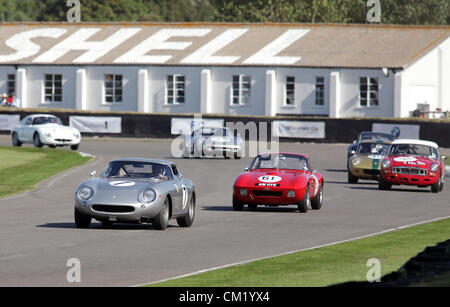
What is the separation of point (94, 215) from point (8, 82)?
54.7 meters

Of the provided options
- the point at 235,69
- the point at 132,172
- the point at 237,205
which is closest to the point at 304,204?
the point at 237,205

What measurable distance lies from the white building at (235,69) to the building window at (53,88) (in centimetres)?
7

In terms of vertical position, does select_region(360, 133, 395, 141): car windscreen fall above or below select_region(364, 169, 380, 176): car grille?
above

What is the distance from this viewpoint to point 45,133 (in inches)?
1672

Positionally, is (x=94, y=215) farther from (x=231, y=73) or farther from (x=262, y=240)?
(x=231, y=73)

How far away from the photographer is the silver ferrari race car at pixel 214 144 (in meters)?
39.9

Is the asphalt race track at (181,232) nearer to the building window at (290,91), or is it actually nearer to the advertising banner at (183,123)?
the advertising banner at (183,123)

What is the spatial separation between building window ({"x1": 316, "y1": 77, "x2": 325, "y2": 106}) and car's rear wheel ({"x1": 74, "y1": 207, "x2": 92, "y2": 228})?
48.3 m

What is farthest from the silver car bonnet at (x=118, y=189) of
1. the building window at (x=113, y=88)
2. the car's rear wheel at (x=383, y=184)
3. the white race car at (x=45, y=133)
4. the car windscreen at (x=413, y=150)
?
the building window at (x=113, y=88)

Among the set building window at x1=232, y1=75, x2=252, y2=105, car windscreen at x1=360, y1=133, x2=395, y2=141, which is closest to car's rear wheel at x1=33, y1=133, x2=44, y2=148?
car windscreen at x1=360, y1=133, x2=395, y2=141

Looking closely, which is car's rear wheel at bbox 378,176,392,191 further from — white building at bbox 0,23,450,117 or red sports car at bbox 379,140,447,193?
white building at bbox 0,23,450,117

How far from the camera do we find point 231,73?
65.7m

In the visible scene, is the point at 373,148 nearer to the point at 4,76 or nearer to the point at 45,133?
the point at 45,133

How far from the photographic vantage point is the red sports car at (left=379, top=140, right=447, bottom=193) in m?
27.5
